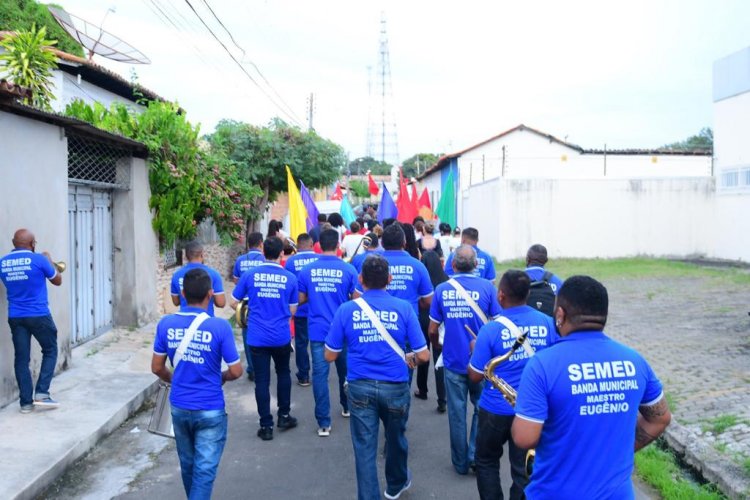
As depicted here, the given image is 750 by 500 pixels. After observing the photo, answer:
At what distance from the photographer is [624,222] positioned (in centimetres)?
2462

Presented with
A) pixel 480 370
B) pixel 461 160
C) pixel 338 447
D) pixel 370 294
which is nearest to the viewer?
pixel 480 370

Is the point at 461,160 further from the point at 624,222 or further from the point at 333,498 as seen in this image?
the point at 333,498

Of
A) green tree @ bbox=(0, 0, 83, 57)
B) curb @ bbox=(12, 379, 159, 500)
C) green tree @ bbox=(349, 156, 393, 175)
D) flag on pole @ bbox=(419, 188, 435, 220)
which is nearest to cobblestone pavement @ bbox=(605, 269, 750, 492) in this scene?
flag on pole @ bbox=(419, 188, 435, 220)

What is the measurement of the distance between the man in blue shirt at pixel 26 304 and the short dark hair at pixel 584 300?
566 cm

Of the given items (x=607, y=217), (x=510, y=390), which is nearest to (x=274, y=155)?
(x=607, y=217)

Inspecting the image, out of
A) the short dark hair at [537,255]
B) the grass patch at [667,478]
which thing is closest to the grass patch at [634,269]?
→ the grass patch at [667,478]

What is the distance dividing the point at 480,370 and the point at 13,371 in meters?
5.45

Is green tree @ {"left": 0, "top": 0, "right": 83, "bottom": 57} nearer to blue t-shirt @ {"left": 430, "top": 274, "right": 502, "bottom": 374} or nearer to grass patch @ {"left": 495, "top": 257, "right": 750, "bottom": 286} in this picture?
grass patch @ {"left": 495, "top": 257, "right": 750, "bottom": 286}

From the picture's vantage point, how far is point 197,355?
4395 mm

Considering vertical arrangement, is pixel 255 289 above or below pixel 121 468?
above

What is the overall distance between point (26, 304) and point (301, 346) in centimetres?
299

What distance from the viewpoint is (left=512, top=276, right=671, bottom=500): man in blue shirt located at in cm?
286

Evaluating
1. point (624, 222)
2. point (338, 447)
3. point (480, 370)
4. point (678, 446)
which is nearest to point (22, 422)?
point (338, 447)

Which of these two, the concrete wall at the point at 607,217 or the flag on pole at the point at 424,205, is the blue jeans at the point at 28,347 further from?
the concrete wall at the point at 607,217
